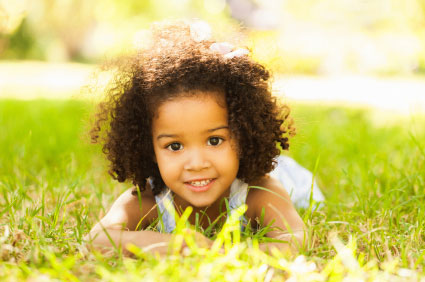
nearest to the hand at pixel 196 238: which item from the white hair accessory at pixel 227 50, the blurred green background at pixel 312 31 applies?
the white hair accessory at pixel 227 50

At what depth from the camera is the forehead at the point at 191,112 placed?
207 centimetres

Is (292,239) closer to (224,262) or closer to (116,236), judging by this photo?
(224,262)

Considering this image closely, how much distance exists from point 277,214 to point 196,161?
418 mm

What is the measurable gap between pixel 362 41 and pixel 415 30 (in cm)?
163

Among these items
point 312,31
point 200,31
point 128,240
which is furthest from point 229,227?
point 312,31

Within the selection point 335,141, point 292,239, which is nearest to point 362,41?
point 335,141

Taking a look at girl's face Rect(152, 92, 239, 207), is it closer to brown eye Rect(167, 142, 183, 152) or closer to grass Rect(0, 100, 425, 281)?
brown eye Rect(167, 142, 183, 152)

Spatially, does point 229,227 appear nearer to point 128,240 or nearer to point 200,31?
point 128,240

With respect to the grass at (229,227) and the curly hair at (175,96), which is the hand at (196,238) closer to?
the grass at (229,227)

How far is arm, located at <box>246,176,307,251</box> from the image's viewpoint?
1904mm

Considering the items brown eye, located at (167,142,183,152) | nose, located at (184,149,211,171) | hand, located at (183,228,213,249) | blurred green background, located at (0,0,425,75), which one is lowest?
hand, located at (183,228,213,249)

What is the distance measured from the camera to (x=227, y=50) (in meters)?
2.18

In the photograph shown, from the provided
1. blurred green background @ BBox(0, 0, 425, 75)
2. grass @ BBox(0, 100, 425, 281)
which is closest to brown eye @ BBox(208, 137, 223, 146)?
grass @ BBox(0, 100, 425, 281)

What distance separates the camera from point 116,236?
194cm
